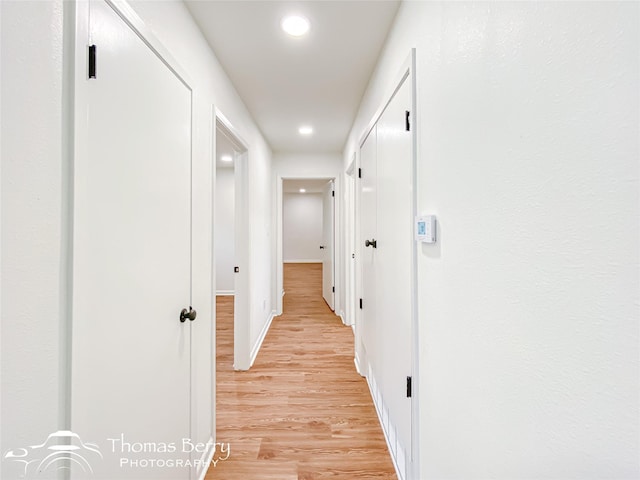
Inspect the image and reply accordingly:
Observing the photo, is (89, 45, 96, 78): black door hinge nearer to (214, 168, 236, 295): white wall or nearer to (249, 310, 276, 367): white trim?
(249, 310, 276, 367): white trim

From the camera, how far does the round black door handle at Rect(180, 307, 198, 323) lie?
1.32 meters

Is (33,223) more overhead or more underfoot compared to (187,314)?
more overhead

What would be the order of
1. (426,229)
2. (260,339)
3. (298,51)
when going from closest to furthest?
1. (426,229)
2. (298,51)
3. (260,339)

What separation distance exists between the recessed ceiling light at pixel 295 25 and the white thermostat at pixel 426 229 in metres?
1.25

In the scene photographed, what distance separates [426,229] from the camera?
1.09 meters

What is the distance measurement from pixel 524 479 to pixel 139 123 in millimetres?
1479

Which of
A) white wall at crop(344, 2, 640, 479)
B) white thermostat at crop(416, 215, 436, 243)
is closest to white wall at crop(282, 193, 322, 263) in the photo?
white thermostat at crop(416, 215, 436, 243)

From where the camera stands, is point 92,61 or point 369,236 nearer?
point 92,61

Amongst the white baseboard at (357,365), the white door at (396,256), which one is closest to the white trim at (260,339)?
the white baseboard at (357,365)

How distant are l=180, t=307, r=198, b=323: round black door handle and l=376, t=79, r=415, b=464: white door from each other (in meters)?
1.00

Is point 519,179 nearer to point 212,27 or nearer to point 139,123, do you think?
point 139,123

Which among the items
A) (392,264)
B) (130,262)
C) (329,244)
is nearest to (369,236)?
(392,264)

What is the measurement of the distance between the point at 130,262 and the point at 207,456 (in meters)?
1.27

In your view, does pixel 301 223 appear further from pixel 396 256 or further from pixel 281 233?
pixel 396 256
